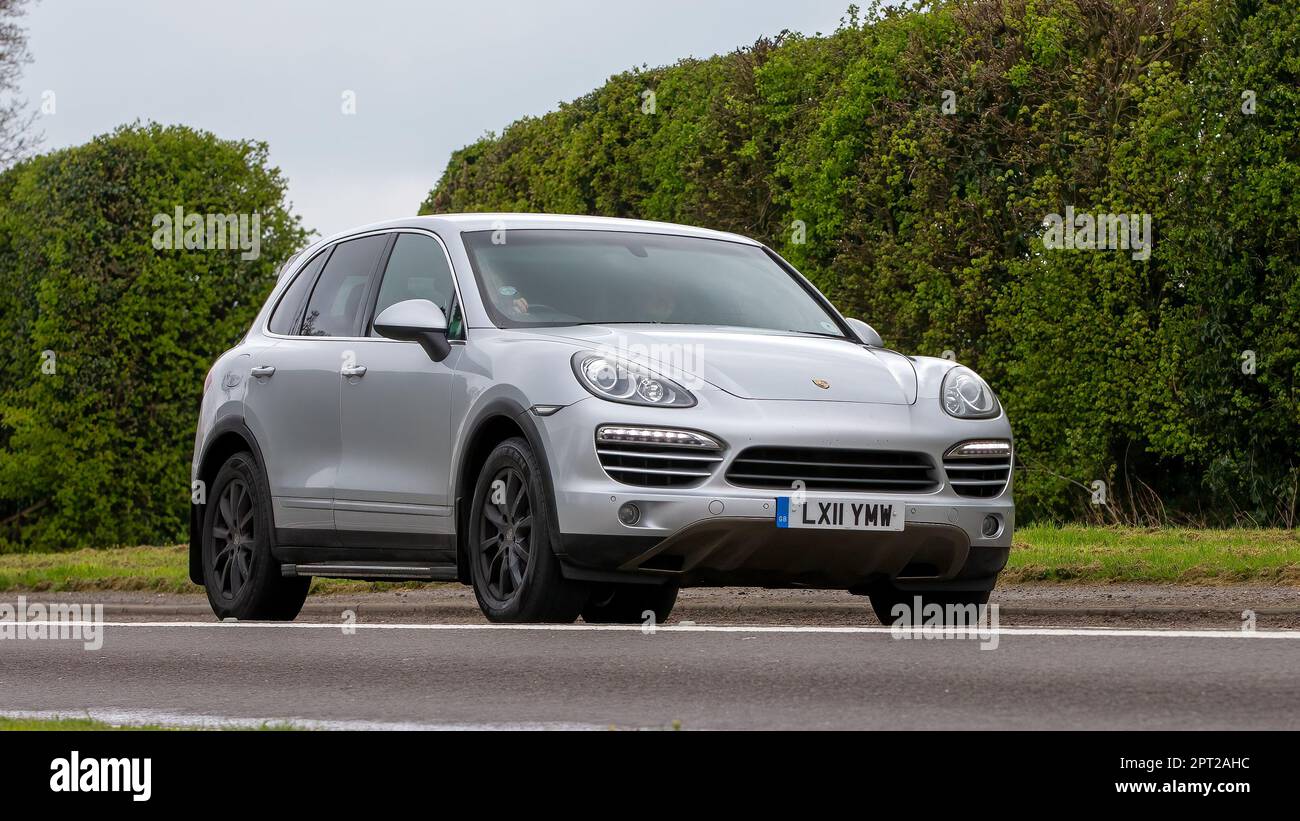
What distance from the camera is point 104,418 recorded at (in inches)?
1073

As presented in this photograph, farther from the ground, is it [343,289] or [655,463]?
[343,289]

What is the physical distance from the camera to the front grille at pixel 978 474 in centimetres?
888

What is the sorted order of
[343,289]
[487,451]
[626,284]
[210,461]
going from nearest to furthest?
1. [487,451]
2. [626,284]
3. [343,289]
4. [210,461]

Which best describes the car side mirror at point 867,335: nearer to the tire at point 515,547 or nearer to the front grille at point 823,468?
the front grille at point 823,468

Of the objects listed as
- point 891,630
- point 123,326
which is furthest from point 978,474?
point 123,326

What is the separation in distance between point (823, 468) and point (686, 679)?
1.61m

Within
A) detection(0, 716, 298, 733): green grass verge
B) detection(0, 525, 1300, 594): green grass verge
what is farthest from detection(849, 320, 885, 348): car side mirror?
detection(0, 716, 298, 733): green grass verge

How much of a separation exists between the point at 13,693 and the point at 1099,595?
6.50 metres

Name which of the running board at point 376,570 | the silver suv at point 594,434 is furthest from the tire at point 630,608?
the running board at point 376,570

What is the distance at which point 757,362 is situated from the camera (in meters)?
8.85

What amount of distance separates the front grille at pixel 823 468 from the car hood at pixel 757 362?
10.0 inches

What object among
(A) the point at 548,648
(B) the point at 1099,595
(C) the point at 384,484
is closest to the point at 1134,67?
(B) the point at 1099,595

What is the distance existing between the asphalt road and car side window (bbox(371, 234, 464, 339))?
1.59 metres

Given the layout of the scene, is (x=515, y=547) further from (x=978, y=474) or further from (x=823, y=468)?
(x=978, y=474)
